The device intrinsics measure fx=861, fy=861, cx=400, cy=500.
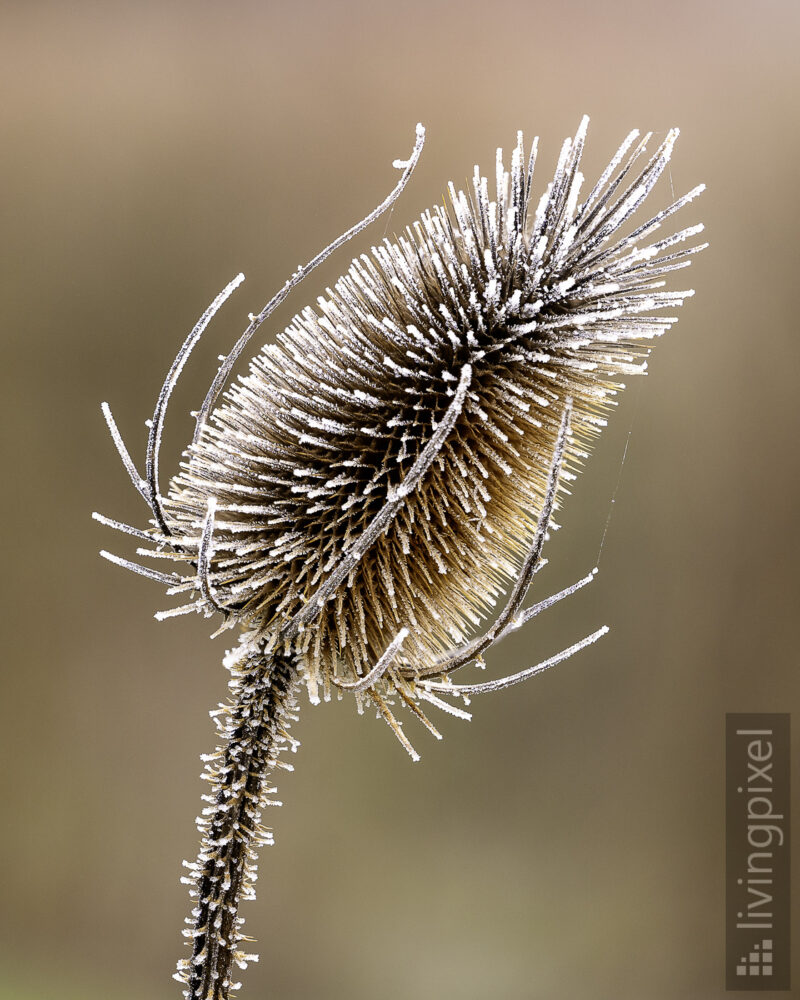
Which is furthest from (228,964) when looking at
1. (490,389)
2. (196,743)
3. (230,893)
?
(196,743)

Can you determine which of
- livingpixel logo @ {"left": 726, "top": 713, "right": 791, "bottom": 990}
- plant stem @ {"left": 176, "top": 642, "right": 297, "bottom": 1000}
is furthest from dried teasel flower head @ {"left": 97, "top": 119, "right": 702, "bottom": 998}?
livingpixel logo @ {"left": 726, "top": 713, "right": 791, "bottom": 990}

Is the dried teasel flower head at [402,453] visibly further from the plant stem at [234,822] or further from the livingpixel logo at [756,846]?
the livingpixel logo at [756,846]

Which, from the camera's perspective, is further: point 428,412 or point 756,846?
point 756,846

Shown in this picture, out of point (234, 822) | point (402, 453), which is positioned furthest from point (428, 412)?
point (234, 822)

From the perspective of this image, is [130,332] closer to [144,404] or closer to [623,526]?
[144,404]

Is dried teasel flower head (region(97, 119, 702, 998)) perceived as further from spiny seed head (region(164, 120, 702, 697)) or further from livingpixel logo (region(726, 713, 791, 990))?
livingpixel logo (region(726, 713, 791, 990))

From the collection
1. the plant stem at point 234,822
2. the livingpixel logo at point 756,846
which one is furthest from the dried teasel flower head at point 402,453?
the livingpixel logo at point 756,846

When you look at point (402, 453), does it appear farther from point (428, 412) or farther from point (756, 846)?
point (756, 846)
